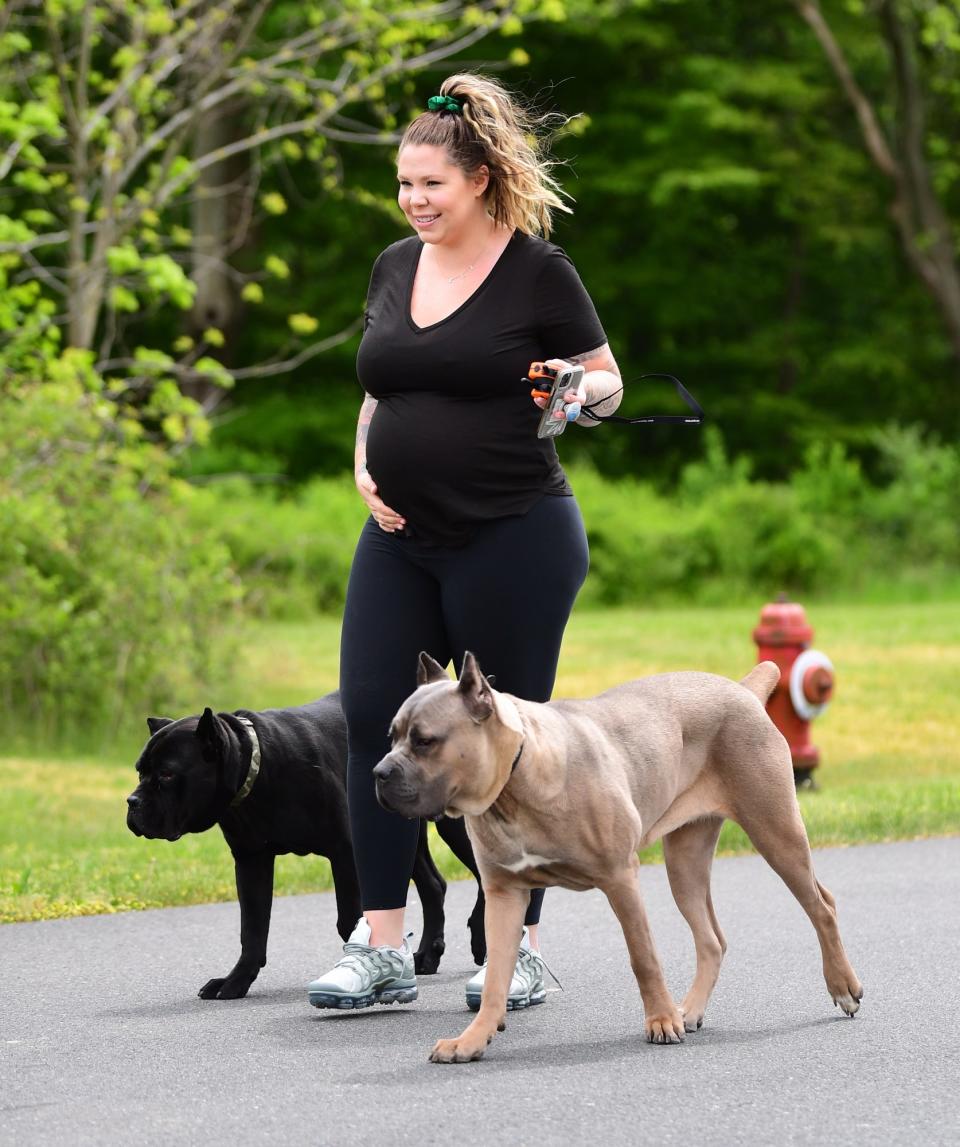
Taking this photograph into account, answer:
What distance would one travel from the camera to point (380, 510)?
18.6ft

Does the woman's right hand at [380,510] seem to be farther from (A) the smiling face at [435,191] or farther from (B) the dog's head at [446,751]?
(B) the dog's head at [446,751]

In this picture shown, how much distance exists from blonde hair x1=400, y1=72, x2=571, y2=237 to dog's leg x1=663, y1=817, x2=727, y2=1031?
5.83ft

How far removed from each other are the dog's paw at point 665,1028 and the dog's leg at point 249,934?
4.27 ft

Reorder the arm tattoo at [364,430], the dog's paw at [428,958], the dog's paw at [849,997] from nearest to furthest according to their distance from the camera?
the dog's paw at [849,997] < the arm tattoo at [364,430] < the dog's paw at [428,958]

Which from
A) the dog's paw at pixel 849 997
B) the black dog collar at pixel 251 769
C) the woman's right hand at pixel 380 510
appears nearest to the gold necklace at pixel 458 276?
the woman's right hand at pixel 380 510

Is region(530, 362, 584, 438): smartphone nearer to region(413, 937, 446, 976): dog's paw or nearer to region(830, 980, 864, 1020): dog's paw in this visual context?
region(830, 980, 864, 1020): dog's paw

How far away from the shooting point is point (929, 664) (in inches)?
645

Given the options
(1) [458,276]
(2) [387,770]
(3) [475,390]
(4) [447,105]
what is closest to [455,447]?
(3) [475,390]

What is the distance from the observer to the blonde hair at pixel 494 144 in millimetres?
5523

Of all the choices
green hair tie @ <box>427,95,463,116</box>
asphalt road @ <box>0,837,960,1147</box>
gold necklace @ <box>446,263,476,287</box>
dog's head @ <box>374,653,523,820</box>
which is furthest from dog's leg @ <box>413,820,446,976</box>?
green hair tie @ <box>427,95,463,116</box>

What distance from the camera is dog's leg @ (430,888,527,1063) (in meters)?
5.07

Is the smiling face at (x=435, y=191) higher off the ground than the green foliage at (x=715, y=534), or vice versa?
the smiling face at (x=435, y=191)

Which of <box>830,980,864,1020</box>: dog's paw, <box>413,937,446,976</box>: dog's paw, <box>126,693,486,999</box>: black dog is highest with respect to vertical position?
<box>126,693,486,999</box>: black dog

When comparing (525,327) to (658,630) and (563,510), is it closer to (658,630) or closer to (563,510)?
(563,510)
